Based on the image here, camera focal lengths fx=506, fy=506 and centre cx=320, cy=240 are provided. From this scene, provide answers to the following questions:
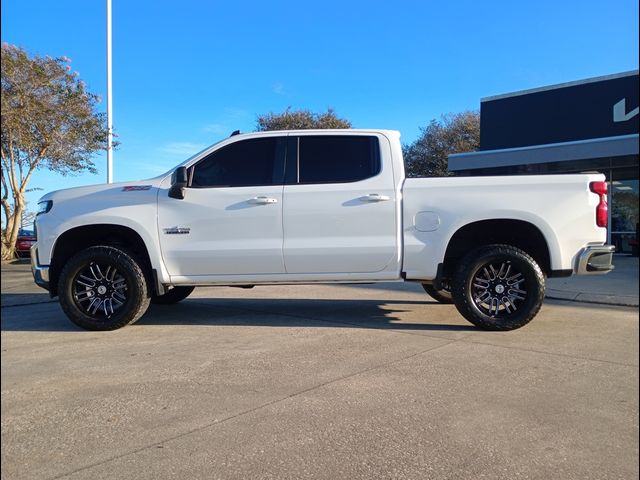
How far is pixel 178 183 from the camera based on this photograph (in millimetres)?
5758

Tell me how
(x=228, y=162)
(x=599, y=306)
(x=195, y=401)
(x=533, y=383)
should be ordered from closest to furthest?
(x=195, y=401) < (x=533, y=383) < (x=228, y=162) < (x=599, y=306)

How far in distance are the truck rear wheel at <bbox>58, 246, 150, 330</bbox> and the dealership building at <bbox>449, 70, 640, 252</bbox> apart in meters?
15.0

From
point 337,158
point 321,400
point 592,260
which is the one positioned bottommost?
point 321,400

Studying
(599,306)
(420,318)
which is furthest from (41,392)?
(599,306)

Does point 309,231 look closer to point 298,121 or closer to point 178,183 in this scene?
point 178,183

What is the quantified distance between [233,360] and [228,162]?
8.11 feet

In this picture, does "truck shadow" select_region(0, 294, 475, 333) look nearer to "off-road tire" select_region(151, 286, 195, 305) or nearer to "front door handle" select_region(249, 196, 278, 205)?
"off-road tire" select_region(151, 286, 195, 305)

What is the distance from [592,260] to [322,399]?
138 inches

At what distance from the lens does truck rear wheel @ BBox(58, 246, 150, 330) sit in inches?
229

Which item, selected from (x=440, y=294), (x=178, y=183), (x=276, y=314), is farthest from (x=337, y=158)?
(x=440, y=294)

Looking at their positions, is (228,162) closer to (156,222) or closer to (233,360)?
(156,222)

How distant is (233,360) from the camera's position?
15.5 feet

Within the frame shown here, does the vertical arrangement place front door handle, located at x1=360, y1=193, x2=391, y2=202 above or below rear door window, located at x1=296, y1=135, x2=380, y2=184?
below

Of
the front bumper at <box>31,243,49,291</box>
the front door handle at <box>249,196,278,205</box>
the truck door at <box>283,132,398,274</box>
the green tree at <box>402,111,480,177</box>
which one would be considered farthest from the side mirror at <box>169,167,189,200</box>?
the green tree at <box>402,111,480,177</box>
